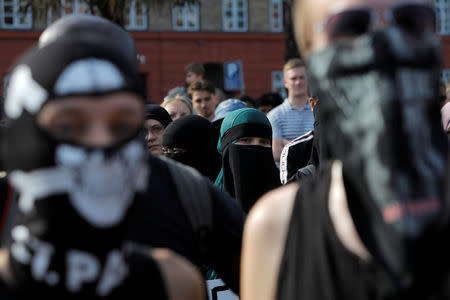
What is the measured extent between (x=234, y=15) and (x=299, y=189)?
2574cm

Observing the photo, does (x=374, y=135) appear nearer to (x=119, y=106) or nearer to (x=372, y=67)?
(x=372, y=67)

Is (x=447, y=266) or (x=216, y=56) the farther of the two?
(x=216, y=56)

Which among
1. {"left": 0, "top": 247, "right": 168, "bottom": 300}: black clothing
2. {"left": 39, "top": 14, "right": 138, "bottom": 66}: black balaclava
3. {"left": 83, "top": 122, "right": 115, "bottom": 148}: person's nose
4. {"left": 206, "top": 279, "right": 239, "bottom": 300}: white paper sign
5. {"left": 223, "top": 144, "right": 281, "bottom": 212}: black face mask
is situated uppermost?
{"left": 39, "top": 14, "right": 138, "bottom": 66}: black balaclava

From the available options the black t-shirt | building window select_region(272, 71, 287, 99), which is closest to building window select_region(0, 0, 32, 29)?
building window select_region(272, 71, 287, 99)

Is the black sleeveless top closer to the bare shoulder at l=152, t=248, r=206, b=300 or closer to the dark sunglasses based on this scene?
the bare shoulder at l=152, t=248, r=206, b=300

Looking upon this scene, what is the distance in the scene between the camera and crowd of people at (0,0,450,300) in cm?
155

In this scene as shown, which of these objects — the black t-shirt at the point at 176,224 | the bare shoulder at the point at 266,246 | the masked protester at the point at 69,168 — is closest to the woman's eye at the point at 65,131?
the masked protester at the point at 69,168

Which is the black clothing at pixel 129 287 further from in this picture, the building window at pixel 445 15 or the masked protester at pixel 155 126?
the building window at pixel 445 15

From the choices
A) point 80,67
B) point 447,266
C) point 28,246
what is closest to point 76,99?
point 80,67

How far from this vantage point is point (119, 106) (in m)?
1.60

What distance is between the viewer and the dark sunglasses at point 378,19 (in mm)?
1656

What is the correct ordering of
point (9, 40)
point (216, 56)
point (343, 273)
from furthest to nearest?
point (216, 56) → point (9, 40) → point (343, 273)

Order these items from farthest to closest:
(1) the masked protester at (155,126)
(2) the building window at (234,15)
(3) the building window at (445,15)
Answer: (3) the building window at (445,15), (2) the building window at (234,15), (1) the masked protester at (155,126)

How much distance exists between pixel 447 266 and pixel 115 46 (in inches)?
37.8
